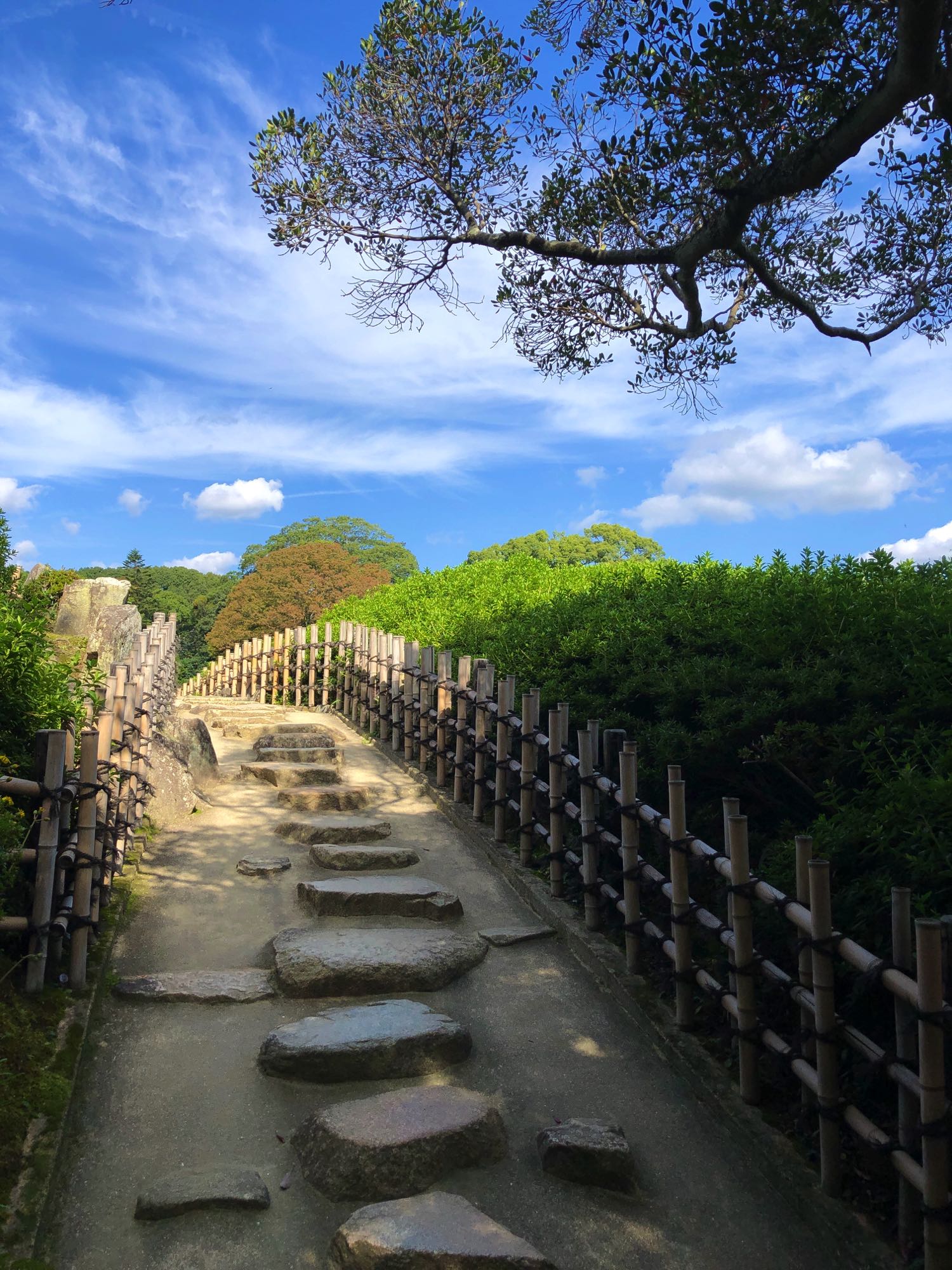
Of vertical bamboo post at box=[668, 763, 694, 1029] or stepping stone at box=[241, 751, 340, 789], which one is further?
stepping stone at box=[241, 751, 340, 789]

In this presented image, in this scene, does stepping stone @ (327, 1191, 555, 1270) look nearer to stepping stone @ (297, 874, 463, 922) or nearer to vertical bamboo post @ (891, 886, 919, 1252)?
vertical bamboo post @ (891, 886, 919, 1252)

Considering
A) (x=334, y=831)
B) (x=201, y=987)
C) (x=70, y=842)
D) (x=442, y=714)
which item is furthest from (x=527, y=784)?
(x=70, y=842)

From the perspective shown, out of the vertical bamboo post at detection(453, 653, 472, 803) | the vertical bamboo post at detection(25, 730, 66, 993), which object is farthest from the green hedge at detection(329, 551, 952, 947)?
the vertical bamboo post at detection(25, 730, 66, 993)

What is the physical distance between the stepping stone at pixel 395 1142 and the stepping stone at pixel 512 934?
177 centimetres

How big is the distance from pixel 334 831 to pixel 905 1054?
16.4ft

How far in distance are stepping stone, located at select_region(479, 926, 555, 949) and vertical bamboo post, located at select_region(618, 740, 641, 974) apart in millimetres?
728

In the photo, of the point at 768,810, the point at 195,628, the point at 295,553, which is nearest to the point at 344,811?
the point at 768,810

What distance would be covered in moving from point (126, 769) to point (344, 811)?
234 cm

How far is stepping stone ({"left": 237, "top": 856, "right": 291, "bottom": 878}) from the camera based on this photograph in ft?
21.9

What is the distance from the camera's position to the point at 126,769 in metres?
6.61

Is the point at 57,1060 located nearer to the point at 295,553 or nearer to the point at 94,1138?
the point at 94,1138

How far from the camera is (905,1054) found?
3.15 metres

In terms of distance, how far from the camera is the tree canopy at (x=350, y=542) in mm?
37500

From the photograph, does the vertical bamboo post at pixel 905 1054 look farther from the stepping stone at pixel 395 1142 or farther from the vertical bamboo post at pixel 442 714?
the vertical bamboo post at pixel 442 714
